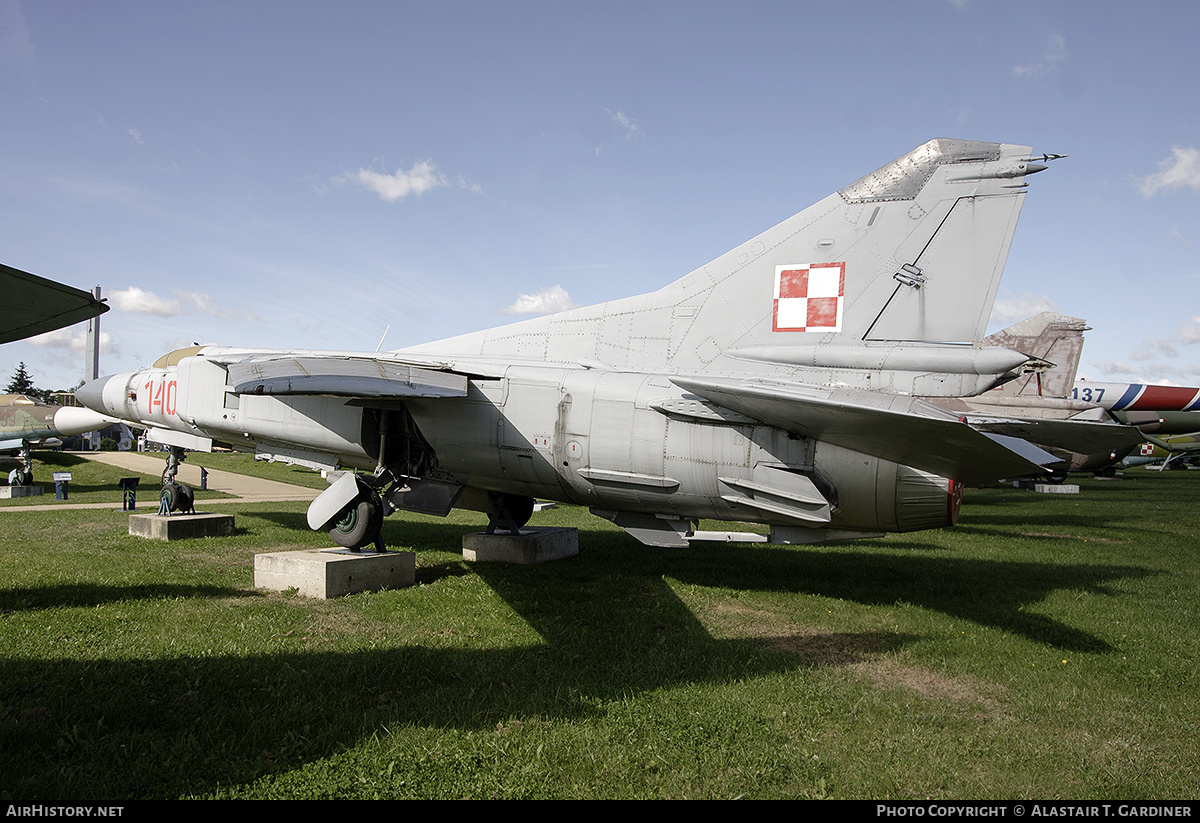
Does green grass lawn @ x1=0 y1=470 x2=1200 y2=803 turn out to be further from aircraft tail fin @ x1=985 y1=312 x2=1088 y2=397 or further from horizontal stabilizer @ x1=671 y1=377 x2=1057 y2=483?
aircraft tail fin @ x1=985 y1=312 x2=1088 y2=397

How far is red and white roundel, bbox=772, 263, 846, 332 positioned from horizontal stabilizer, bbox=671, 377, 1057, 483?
0.90m

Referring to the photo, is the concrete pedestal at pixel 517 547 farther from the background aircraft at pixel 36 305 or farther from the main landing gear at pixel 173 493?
the background aircraft at pixel 36 305

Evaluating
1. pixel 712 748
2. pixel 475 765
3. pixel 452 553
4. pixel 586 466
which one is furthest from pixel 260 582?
pixel 712 748

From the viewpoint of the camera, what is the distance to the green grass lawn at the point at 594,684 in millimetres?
3863

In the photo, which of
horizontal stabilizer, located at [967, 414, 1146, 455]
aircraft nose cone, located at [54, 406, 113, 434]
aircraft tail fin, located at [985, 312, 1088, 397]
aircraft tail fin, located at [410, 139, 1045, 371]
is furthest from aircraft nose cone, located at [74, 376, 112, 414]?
aircraft tail fin, located at [985, 312, 1088, 397]

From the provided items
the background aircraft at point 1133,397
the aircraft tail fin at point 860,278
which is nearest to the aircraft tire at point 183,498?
the aircraft tail fin at point 860,278

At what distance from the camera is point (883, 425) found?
5.49 m

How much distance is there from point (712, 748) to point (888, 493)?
3.36 metres

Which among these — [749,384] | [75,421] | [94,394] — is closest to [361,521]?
[749,384]

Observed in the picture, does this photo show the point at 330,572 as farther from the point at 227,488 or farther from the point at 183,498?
the point at 227,488

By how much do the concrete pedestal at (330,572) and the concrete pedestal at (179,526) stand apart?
13.4 ft

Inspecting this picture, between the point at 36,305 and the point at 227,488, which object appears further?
the point at 227,488

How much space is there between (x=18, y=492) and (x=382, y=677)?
21953 millimetres

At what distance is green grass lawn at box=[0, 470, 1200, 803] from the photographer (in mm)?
3863
